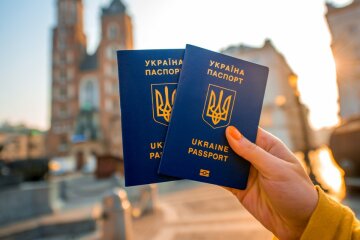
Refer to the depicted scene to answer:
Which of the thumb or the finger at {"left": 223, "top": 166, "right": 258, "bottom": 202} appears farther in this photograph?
the finger at {"left": 223, "top": 166, "right": 258, "bottom": 202}

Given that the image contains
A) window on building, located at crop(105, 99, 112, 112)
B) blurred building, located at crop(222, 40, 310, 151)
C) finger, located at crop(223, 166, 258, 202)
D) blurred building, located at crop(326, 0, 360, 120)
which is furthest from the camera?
window on building, located at crop(105, 99, 112, 112)

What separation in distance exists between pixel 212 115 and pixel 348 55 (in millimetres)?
26965

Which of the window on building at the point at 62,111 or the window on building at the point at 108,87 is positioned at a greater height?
the window on building at the point at 108,87

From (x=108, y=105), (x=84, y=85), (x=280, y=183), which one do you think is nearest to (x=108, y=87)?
(x=108, y=105)

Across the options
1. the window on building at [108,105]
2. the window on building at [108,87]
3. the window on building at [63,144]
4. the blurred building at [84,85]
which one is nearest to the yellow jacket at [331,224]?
the blurred building at [84,85]

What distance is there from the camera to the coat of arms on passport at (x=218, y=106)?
4.23 ft

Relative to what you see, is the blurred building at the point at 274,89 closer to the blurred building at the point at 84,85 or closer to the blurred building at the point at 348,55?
the blurred building at the point at 348,55

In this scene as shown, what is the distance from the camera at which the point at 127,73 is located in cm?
124

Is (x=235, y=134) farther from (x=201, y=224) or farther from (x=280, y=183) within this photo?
(x=201, y=224)

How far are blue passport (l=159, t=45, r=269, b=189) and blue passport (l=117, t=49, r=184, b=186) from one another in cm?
5

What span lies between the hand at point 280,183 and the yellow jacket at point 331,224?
2.1 inches

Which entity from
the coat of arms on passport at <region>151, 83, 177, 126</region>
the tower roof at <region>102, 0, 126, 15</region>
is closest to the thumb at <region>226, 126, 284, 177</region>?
the coat of arms on passport at <region>151, 83, 177, 126</region>

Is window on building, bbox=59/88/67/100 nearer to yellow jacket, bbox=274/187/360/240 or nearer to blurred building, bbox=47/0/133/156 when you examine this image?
blurred building, bbox=47/0/133/156

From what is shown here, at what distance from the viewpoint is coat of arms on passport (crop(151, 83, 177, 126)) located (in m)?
1.26
